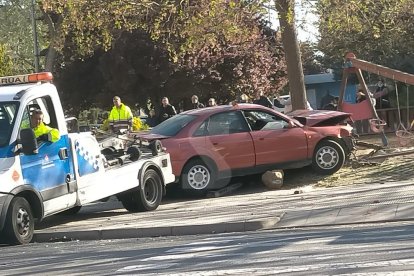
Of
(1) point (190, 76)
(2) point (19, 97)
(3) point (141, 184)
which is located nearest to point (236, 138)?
(3) point (141, 184)

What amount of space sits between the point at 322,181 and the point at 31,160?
21.1 ft

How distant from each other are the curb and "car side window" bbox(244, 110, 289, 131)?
3.89 metres

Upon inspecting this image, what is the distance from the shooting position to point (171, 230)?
10.8 metres

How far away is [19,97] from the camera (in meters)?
10.6

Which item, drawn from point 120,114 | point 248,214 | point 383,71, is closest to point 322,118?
point 383,71

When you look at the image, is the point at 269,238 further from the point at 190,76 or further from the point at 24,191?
the point at 190,76

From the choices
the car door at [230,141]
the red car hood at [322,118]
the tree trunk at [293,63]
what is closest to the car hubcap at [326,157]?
the red car hood at [322,118]

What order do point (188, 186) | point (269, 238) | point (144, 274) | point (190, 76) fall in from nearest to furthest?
point (144, 274)
point (269, 238)
point (188, 186)
point (190, 76)

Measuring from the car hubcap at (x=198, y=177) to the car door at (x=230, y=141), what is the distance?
0.30 meters

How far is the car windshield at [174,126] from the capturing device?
14.3 m

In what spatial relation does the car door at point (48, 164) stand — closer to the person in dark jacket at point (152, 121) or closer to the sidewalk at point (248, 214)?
the sidewalk at point (248, 214)

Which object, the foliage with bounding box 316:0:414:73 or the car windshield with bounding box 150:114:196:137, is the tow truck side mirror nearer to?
the car windshield with bounding box 150:114:196:137

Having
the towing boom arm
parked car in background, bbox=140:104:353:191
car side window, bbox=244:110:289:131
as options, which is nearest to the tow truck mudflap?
parked car in background, bbox=140:104:353:191

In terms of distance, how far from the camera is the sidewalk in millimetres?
10703
